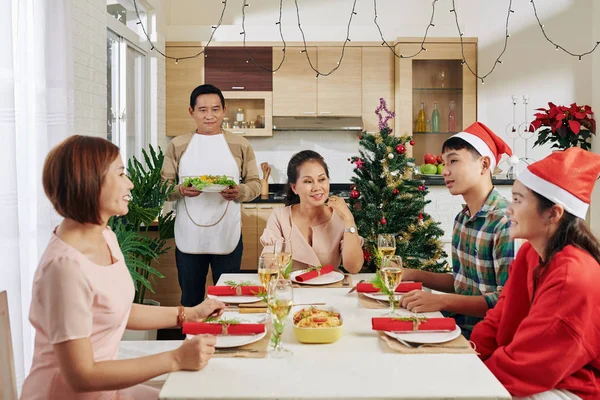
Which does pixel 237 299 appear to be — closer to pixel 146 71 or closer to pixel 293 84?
pixel 146 71

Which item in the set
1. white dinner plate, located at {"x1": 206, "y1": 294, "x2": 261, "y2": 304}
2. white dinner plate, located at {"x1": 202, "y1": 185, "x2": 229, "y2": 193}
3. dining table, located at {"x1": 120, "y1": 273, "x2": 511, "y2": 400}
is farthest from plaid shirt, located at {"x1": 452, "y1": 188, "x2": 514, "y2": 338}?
white dinner plate, located at {"x1": 202, "y1": 185, "x2": 229, "y2": 193}

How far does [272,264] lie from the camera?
6.23 ft

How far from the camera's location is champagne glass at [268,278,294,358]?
155 cm

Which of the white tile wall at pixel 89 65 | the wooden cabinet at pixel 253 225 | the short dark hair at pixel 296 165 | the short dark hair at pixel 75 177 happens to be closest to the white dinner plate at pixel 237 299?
the short dark hair at pixel 75 177

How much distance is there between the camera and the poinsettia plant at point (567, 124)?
4258 millimetres

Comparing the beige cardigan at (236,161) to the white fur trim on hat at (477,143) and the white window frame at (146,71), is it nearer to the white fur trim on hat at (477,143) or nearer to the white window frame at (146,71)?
the white window frame at (146,71)

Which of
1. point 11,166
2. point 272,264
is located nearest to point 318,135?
point 11,166

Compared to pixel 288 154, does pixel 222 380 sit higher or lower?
lower

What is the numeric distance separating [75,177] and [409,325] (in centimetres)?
96

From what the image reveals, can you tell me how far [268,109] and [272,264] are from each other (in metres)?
4.26

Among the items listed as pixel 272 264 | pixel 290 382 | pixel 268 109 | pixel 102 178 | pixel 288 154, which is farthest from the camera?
pixel 288 154

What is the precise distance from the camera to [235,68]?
5.98m

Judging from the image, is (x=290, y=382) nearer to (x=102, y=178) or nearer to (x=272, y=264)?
(x=272, y=264)

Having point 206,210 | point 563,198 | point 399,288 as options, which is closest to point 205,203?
point 206,210
